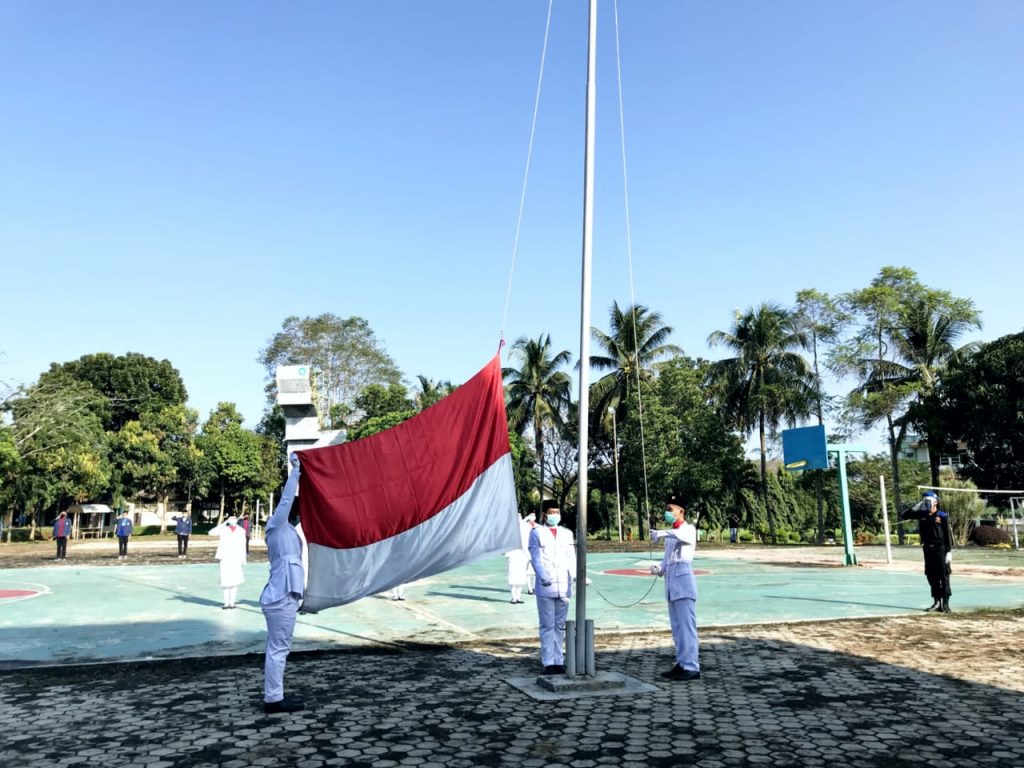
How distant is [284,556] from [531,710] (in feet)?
8.26

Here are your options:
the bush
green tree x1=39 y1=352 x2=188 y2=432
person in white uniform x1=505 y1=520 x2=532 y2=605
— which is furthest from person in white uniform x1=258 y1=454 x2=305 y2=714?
green tree x1=39 y1=352 x2=188 y2=432

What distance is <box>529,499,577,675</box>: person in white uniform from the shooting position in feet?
25.5

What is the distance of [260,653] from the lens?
9.23 m

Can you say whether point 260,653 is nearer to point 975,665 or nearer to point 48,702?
point 48,702

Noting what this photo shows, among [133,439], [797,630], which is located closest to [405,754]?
[797,630]

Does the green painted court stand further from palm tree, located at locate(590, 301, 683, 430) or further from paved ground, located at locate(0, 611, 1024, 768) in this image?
palm tree, located at locate(590, 301, 683, 430)

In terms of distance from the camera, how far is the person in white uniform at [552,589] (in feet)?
25.5

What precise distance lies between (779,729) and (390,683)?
12.0 ft

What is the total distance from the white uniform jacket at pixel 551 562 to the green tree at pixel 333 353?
46.3 m

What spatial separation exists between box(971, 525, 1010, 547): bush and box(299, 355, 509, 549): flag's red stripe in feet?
122

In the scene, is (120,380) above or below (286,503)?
above

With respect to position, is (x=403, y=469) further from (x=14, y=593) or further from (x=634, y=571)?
(x=634, y=571)

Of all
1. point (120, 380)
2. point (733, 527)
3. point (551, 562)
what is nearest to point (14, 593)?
point (551, 562)

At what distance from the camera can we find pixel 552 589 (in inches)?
309
